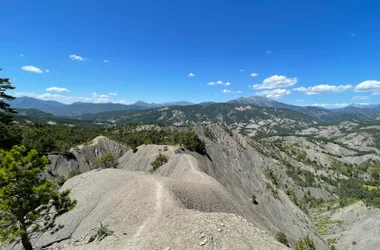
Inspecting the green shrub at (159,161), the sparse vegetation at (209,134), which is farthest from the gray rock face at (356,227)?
the sparse vegetation at (209,134)

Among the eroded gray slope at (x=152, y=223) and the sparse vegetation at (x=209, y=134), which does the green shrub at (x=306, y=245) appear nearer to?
the eroded gray slope at (x=152, y=223)

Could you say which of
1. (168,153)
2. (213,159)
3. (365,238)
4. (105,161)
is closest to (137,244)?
(168,153)

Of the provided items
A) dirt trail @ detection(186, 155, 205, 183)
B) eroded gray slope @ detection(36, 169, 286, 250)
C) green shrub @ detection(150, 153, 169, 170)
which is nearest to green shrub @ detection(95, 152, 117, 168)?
green shrub @ detection(150, 153, 169, 170)

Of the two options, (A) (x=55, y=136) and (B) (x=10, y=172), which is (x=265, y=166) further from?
(B) (x=10, y=172)

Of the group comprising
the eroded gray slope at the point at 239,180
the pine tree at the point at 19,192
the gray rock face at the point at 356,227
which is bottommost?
the gray rock face at the point at 356,227

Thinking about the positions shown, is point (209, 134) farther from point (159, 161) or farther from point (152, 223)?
point (152, 223)

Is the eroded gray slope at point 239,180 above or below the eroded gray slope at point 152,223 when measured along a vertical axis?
below

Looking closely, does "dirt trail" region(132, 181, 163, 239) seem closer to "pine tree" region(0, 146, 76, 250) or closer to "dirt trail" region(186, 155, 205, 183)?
"pine tree" region(0, 146, 76, 250)
